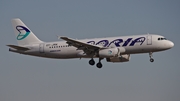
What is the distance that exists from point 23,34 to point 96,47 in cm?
1396

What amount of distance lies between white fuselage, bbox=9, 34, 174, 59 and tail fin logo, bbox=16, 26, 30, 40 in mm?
4050

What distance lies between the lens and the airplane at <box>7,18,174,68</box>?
56341 millimetres

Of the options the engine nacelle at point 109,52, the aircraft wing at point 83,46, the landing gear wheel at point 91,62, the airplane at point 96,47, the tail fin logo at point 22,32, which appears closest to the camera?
the engine nacelle at point 109,52

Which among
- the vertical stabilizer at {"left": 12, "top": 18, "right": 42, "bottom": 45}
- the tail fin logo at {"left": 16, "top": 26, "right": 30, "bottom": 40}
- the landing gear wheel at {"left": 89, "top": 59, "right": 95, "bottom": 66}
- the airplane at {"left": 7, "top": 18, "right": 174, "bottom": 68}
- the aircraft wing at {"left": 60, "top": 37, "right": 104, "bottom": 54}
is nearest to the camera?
the aircraft wing at {"left": 60, "top": 37, "right": 104, "bottom": 54}

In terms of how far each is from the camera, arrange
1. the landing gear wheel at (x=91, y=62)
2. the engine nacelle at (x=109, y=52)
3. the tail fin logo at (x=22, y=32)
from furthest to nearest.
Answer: the tail fin logo at (x=22, y=32) → the landing gear wheel at (x=91, y=62) → the engine nacelle at (x=109, y=52)

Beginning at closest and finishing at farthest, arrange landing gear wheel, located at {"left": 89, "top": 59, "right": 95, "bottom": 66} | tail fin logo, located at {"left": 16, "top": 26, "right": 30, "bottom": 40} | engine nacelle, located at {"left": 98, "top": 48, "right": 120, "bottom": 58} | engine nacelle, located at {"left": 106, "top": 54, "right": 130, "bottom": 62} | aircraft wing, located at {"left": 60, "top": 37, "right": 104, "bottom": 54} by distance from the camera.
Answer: engine nacelle, located at {"left": 98, "top": 48, "right": 120, "bottom": 58} < aircraft wing, located at {"left": 60, "top": 37, "right": 104, "bottom": 54} < landing gear wheel, located at {"left": 89, "top": 59, "right": 95, "bottom": 66} < engine nacelle, located at {"left": 106, "top": 54, "right": 130, "bottom": 62} < tail fin logo, located at {"left": 16, "top": 26, "right": 30, "bottom": 40}

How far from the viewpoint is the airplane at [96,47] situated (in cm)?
5634

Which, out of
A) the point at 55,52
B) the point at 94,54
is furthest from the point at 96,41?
the point at 55,52

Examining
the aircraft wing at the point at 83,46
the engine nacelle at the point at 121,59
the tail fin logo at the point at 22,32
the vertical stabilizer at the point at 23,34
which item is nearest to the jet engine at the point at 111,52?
the aircraft wing at the point at 83,46

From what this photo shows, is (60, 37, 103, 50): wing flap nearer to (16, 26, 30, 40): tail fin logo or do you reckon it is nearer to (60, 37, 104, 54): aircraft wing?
(60, 37, 104, 54): aircraft wing

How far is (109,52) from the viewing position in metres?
56.7

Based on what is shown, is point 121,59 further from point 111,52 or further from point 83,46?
point 83,46

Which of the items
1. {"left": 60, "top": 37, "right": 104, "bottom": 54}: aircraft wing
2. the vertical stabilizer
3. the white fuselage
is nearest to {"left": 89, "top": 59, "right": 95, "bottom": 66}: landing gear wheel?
the white fuselage

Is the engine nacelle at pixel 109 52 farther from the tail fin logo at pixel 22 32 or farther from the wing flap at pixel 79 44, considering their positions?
the tail fin logo at pixel 22 32
